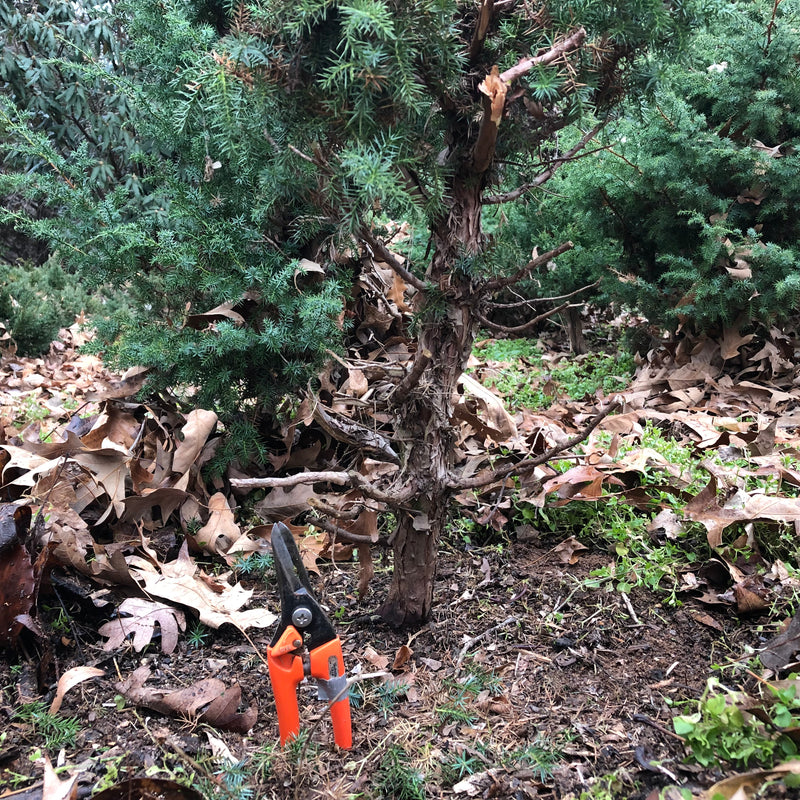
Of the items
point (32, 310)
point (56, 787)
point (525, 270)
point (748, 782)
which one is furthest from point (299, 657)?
point (32, 310)

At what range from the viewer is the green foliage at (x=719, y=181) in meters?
3.64

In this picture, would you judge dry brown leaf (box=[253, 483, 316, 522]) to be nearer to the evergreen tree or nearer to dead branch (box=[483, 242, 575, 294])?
the evergreen tree

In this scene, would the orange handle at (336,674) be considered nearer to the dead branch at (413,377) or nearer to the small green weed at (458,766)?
the small green weed at (458,766)

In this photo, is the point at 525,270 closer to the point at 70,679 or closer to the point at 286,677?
the point at 286,677

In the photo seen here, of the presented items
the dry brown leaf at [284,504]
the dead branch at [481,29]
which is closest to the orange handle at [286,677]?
the dry brown leaf at [284,504]

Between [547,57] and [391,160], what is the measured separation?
16.4 inches

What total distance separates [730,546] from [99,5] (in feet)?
30.5

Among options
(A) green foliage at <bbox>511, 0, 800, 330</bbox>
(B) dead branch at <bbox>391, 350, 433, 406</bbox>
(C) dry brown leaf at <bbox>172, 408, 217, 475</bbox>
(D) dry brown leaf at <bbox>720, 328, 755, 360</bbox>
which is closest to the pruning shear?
(B) dead branch at <bbox>391, 350, 433, 406</bbox>

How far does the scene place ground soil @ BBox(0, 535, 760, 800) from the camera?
1408mm

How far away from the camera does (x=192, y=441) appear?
2498 mm

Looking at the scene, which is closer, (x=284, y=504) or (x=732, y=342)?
(x=284, y=504)

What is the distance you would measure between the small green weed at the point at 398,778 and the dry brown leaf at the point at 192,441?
1406mm

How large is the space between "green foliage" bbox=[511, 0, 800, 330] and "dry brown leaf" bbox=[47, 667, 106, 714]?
2804 mm

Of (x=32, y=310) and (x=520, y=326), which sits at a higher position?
(x=520, y=326)
